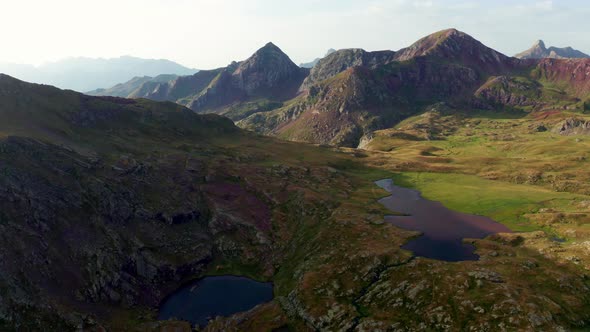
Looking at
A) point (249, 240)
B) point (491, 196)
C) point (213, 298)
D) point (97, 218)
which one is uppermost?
point (97, 218)

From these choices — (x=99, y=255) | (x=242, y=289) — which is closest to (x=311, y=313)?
(x=242, y=289)

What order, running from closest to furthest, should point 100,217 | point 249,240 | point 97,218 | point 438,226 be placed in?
1. point 97,218
2. point 100,217
3. point 438,226
4. point 249,240

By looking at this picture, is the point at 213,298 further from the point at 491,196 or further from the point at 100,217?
the point at 491,196

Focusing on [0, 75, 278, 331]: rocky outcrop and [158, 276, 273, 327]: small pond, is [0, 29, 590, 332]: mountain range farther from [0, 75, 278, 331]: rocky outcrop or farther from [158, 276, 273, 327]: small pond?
[158, 276, 273, 327]: small pond

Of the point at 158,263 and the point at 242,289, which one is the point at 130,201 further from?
the point at 242,289

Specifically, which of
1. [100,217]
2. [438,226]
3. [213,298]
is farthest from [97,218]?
[438,226]

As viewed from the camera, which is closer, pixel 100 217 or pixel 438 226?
pixel 100 217

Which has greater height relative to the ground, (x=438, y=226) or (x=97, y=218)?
(x=97, y=218)
